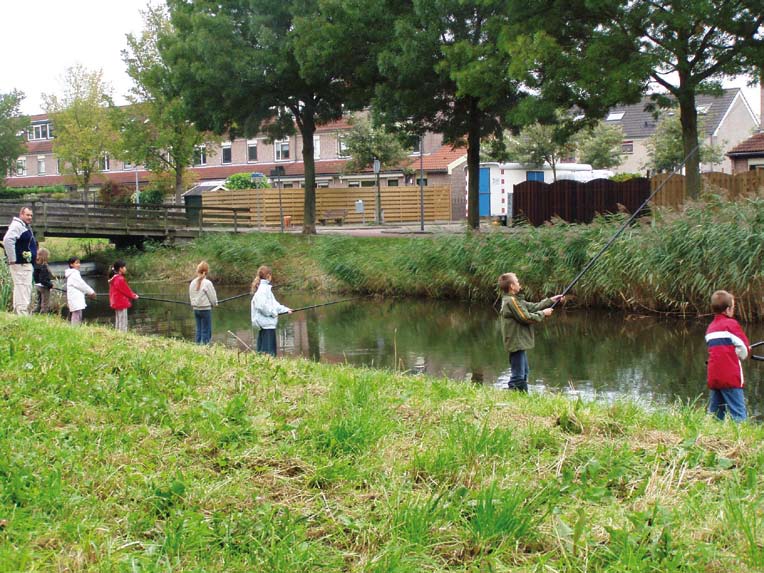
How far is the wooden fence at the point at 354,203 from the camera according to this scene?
4659 cm

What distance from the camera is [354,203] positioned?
47062mm

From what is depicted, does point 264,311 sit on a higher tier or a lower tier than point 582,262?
lower

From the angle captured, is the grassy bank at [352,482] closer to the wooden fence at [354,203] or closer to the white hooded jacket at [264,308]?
the white hooded jacket at [264,308]

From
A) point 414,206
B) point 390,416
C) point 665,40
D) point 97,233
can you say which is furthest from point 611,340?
point 414,206

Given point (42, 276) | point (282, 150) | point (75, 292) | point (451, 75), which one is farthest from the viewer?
point (282, 150)

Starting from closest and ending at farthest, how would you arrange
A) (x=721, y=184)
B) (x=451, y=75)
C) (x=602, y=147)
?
(x=721, y=184) → (x=451, y=75) → (x=602, y=147)

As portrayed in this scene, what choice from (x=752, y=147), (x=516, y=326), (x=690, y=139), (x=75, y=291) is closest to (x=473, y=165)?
(x=690, y=139)

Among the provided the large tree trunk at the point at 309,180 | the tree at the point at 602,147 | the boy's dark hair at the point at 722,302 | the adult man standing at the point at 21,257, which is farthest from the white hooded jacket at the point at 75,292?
the tree at the point at 602,147

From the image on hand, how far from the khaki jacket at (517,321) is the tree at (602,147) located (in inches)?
1694

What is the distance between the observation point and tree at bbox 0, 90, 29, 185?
6159 centimetres

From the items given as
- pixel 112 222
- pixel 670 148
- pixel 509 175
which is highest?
pixel 670 148

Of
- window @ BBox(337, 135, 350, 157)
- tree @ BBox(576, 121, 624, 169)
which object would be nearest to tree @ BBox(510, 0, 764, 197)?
window @ BBox(337, 135, 350, 157)

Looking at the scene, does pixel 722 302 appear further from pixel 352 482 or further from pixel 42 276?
pixel 42 276

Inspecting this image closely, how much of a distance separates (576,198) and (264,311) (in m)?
19.6
